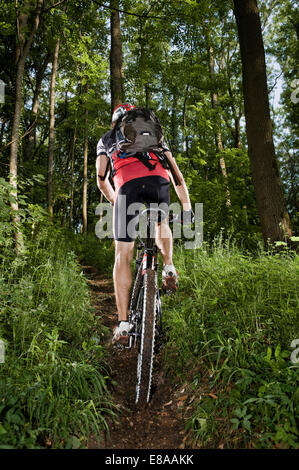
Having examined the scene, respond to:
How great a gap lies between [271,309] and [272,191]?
101 inches

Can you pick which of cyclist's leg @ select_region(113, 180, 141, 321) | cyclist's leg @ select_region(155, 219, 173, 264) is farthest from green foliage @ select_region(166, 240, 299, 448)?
cyclist's leg @ select_region(113, 180, 141, 321)

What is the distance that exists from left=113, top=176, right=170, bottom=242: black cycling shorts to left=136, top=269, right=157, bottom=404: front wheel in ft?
1.74

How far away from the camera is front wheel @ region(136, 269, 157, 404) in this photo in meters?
2.51

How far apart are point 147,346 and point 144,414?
0.59 m

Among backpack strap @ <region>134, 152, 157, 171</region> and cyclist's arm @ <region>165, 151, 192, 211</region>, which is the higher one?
backpack strap @ <region>134, 152, 157, 171</region>

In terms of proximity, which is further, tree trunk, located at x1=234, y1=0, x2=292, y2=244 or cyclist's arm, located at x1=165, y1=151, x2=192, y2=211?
tree trunk, located at x1=234, y1=0, x2=292, y2=244

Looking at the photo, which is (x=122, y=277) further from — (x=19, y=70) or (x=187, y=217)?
(x=19, y=70)

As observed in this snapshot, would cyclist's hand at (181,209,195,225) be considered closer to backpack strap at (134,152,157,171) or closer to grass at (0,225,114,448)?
backpack strap at (134,152,157,171)

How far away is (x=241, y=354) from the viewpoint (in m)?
2.54

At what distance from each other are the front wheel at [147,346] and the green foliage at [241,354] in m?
0.43

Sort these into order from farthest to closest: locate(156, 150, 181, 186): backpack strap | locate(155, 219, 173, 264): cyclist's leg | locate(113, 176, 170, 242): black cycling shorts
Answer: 1. locate(155, 219, 173, 264): cyclist's leg
2. locate(156, 150, 181, 186): backpack strap
3. locate(113, 176, 170, 242): black cycling shorts

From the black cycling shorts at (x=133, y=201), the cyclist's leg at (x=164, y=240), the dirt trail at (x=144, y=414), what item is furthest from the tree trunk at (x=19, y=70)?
the dirt trail at (x=144, y=414)

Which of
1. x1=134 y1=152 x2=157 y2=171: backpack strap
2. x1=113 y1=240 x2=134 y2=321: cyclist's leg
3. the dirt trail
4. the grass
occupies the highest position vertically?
x1=134 y1=152 x2=157 y2=171: backpack strap
